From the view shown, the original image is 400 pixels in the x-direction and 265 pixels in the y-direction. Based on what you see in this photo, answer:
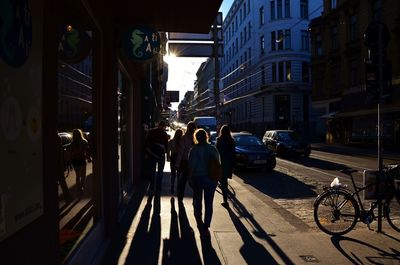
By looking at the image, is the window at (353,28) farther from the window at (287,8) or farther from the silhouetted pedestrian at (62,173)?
the silhouetted pedestrian at (62,173)

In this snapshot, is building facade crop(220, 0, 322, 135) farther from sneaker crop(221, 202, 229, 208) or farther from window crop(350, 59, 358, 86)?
sneaker crop(221, 202, 229, 208)

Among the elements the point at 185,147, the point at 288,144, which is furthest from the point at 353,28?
the point at 185,147

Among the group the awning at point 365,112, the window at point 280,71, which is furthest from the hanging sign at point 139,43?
the window at point 280,71

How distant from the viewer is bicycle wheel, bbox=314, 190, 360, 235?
7438 mm

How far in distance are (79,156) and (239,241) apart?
9.70ft

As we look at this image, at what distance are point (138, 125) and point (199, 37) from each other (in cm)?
1177

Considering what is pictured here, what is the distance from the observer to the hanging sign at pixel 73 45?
4.46 meters

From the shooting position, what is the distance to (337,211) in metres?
7.44

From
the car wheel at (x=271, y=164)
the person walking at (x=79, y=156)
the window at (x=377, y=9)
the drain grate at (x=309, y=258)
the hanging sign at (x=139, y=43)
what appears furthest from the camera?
the window at (x=377, y=9)

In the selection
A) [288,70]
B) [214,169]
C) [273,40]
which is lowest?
[214,169]

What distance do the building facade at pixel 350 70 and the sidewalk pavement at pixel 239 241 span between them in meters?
24.8

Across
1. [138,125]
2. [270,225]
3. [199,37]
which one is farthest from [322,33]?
[270,225]

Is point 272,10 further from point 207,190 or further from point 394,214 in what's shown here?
point 207,190

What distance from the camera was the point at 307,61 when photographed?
62.0 m
